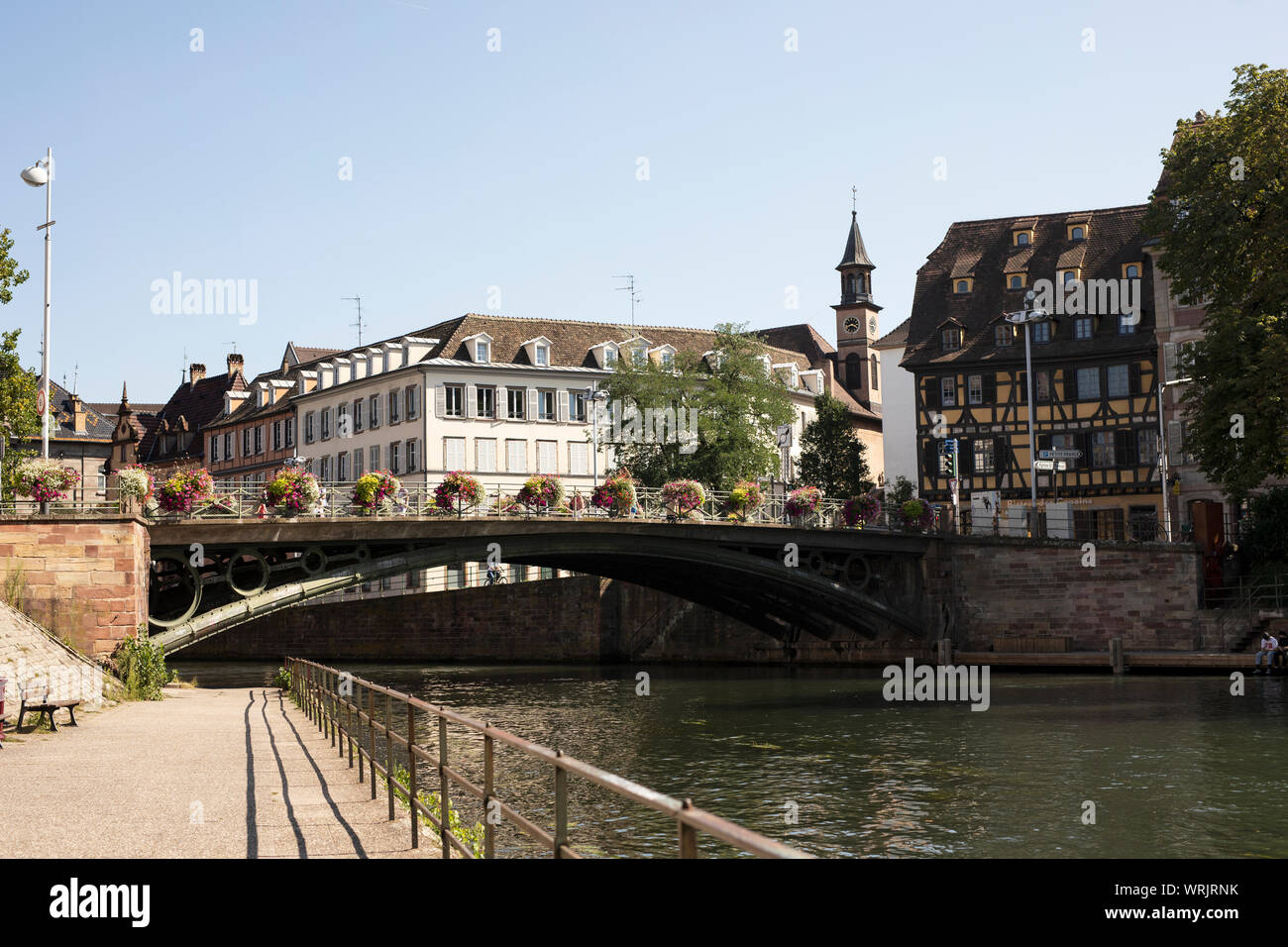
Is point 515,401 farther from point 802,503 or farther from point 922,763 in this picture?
point 922,763

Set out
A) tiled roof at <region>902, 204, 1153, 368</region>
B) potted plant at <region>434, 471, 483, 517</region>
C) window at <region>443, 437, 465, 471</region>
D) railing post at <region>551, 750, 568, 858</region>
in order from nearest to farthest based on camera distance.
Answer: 1. railing post at <region>551, 750, 568, 858</region>
2. potted plant at <region>434, 471, 483, 517</region>
3. tiled roof at <region>902, 204, 1153, 368</region>
4. window at <region>443, 437, 465, 471</region>

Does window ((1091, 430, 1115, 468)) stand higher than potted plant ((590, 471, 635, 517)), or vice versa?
window ((1091, 430, 1115, 468))

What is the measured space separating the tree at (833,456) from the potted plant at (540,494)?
2996cm

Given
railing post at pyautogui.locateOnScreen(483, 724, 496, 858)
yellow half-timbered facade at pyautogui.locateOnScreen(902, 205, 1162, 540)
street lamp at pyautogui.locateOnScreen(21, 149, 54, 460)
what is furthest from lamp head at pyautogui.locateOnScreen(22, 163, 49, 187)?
yellow half-timbered facade at pyautogui.locateOnScreen(902, 205, 1162, 540)

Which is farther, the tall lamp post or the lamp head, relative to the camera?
the tall lamp post

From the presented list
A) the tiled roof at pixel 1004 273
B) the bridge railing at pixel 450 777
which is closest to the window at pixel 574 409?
the tiled roof at pixel 1004 273

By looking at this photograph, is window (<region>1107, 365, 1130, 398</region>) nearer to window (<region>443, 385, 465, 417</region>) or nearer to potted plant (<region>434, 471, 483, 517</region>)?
window (<region>443, 385, 465, 417</region>)

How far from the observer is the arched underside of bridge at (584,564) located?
34000mm

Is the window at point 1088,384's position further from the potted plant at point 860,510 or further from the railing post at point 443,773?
the railing post at point 443,773

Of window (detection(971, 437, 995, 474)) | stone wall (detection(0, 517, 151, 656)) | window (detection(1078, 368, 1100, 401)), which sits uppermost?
window (detection(1078, 368, 1100, 401))

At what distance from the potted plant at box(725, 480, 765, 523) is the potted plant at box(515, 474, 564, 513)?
653cm

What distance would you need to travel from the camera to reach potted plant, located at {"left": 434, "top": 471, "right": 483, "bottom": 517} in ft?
123
